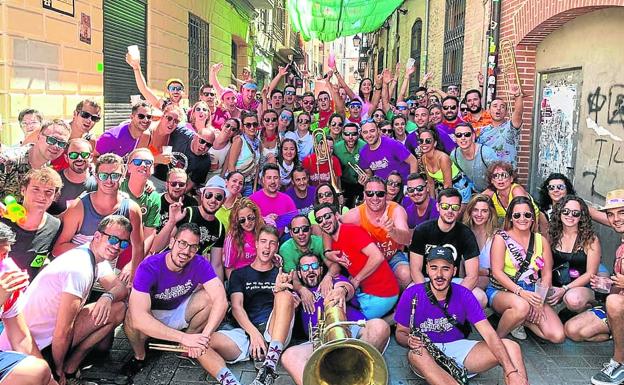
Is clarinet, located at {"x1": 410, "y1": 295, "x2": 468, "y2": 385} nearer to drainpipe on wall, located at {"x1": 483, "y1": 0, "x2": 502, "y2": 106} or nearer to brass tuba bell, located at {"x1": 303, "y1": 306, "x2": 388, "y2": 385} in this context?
brass tuba bell, located at {"x1": 303, "y1": 306, "x2": 388, "y2": 385}

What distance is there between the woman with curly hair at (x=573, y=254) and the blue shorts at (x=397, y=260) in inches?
48.9

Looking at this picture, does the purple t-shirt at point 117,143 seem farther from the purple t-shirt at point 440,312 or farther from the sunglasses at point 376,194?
the purple t-shirt at point 440,312

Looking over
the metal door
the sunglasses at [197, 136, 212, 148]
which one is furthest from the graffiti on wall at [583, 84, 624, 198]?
the sunglasses at [197, 136, 212, 148]

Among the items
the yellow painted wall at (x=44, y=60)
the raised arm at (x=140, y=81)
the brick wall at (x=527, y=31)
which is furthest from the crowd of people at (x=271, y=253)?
the brick wall at (x=527, y=31)

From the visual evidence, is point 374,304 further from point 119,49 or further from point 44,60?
point 119,49

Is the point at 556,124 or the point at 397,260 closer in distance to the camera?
the point at 397,260

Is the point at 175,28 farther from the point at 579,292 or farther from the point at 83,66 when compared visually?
the point at 579,292

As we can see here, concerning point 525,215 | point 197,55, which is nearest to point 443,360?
point 525,215

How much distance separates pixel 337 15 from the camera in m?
10.0

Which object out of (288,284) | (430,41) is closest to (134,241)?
(288,284)

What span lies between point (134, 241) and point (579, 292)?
143 inches

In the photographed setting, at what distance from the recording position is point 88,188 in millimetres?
4434

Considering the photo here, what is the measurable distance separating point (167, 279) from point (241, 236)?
921mm

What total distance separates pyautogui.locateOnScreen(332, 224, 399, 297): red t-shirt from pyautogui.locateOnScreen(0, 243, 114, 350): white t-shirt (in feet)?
6.86
